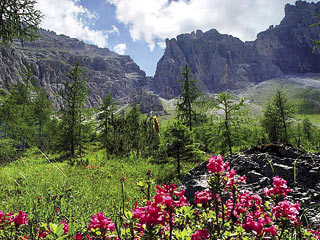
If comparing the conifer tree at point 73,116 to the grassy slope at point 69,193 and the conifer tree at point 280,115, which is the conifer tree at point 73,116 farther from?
the conifer tree at point 280,115

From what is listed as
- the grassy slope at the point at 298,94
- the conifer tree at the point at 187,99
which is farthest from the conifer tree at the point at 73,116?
the grassy slope at the point at 298,94

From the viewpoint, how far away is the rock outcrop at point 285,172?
434 centimetres

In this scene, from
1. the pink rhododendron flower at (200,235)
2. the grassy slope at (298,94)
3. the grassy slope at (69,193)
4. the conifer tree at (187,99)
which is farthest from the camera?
Result: the grassy slope at (298,94)

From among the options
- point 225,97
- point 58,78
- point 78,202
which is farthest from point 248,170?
point 58,78

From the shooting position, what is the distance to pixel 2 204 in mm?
4852

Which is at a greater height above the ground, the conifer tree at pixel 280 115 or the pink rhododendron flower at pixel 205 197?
the conifer tree at pixel 280 115

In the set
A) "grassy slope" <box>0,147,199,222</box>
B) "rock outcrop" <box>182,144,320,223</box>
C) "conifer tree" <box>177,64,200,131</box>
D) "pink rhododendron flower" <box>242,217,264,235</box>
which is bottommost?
"grassy slope" <box>0,147,199,222</box>

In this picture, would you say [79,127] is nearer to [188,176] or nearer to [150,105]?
[188,176]

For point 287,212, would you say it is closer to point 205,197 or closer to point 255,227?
point 255,227

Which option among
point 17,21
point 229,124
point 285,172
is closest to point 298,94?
point 229,124

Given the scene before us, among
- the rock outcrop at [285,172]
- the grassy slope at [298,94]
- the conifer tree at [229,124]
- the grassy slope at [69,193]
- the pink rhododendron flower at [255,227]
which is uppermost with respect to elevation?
the grassy slope at [298,94]

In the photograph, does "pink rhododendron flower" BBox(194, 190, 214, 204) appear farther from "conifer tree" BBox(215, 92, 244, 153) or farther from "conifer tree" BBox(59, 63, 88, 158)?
"conifer tree" BBox(59, 63, 88, 158)

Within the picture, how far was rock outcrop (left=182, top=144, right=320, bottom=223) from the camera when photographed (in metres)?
4.34

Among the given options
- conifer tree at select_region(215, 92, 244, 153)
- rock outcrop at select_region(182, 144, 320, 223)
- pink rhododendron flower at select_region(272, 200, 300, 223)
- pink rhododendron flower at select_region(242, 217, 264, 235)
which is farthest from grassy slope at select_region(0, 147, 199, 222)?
conifer tree at select_region(215, 92, 244, 153)
